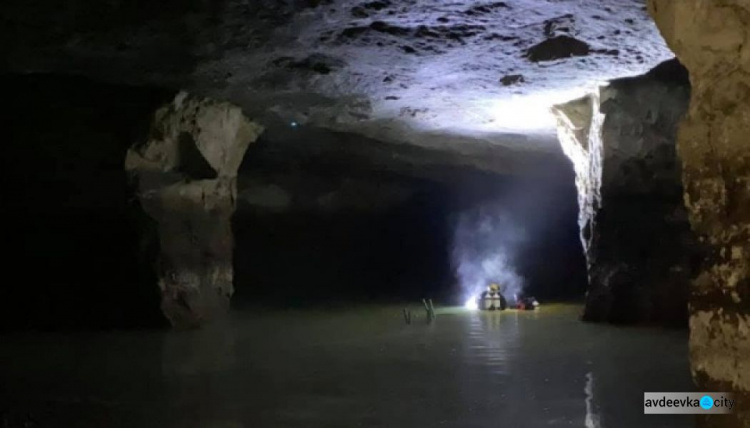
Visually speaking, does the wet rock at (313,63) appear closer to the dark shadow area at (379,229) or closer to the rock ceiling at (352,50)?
the rock ceiling at (352,50)

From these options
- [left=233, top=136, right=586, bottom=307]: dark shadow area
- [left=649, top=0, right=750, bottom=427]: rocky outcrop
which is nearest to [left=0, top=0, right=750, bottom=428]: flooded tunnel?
[left=649, top=0, right=750, bottom=427]: rocky outcrop

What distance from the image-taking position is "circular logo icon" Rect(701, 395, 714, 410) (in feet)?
6.67

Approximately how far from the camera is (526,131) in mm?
9492

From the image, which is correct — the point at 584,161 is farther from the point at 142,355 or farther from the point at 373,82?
the point at 142,355

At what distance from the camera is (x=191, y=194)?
8.10 metres

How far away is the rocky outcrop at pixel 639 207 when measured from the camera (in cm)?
736

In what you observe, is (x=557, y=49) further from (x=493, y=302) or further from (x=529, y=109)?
(x=493, y=302)

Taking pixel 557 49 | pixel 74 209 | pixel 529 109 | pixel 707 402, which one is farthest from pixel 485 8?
pixel 74 209

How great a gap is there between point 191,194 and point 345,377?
4.23 m

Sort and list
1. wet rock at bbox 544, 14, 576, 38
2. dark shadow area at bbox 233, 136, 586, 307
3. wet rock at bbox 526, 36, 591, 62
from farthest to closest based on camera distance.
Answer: dark shadow area at bbox 233, 136, 586, 307
wet rock at bbox 526, 36, 591, 62
wet rock at bbox 544, 14, 576, 38

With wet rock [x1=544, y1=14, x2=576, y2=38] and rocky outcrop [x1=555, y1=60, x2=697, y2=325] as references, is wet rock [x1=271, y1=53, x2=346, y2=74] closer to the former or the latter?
wet rock [x1=544, y1=14, x2=576, y2=38]

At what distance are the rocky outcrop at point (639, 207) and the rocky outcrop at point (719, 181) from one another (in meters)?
5.34

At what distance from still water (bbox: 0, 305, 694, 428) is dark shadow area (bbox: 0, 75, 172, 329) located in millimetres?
1054

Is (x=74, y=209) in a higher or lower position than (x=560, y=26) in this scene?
lower
